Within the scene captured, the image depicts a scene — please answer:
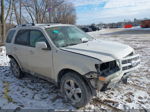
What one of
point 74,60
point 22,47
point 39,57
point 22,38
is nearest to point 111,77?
point 74,60

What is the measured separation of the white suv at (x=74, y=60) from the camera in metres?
2.70

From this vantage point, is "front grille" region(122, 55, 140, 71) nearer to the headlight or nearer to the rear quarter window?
the headlight

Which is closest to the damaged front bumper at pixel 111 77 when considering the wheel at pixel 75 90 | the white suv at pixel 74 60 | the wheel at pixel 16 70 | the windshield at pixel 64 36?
the white suv at pixel 74 60

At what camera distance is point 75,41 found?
3.62 m

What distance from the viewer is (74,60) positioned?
2.86 meters

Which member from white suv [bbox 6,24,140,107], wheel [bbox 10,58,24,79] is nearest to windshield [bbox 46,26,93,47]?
white suv [bbox 6,24,140,107]

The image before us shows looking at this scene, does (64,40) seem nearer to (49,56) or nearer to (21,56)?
(49,56)

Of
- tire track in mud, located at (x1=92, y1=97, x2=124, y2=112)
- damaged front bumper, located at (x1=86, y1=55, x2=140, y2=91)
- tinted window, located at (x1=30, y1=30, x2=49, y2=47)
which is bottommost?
tire track in mud, located at (x1=92, y1=97, x2=124, y2=112)

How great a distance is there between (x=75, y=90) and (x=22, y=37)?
2513 millimetres

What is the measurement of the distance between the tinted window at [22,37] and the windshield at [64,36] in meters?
0.92

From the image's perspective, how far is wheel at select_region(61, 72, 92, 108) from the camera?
2.88 metres

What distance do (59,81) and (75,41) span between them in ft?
3.63

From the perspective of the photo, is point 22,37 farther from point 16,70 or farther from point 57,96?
point 57,96

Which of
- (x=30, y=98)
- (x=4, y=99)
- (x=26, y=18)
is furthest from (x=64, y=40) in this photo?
(x=26, y=18)
